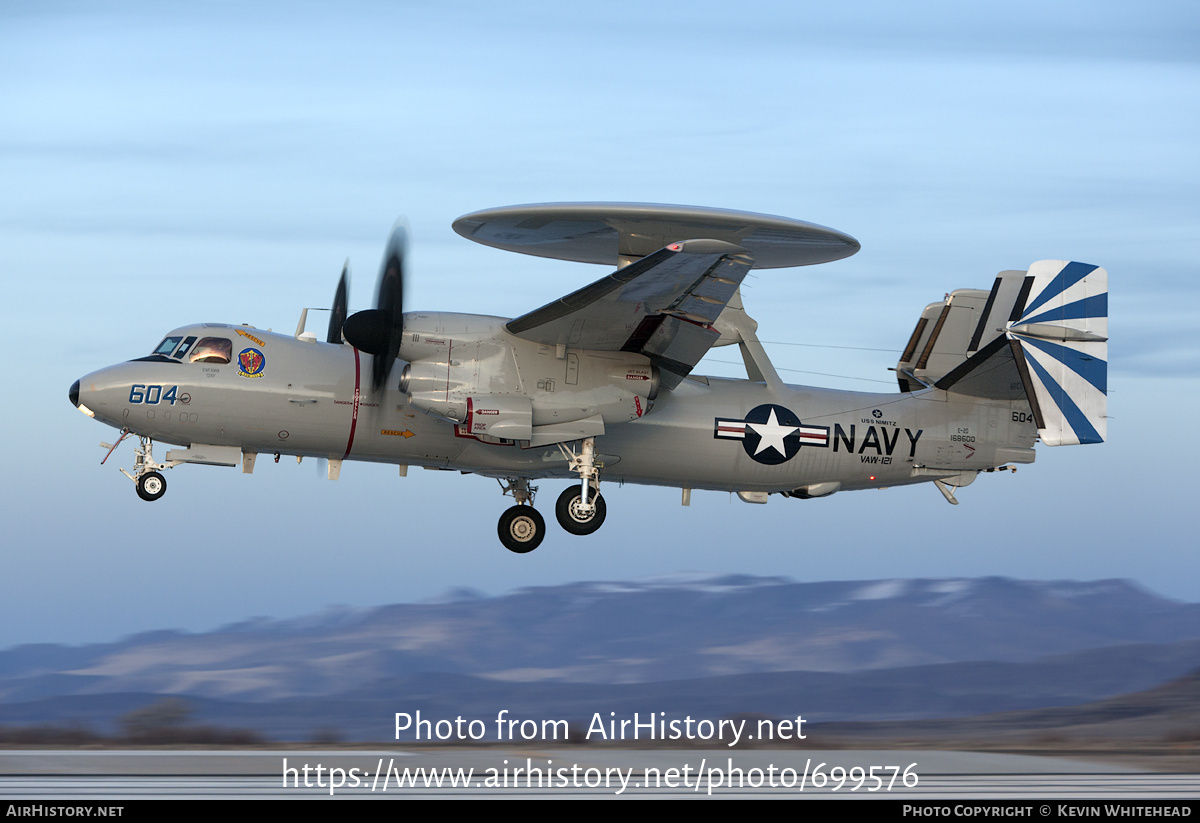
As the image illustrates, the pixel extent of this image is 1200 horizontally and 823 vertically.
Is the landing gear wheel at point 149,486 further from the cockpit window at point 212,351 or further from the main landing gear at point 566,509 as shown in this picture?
the main landing gear at point 566,509

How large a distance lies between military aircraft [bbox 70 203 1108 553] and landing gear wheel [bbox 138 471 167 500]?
0.8 inches

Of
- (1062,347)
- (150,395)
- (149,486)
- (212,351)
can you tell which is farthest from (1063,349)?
(149,486)

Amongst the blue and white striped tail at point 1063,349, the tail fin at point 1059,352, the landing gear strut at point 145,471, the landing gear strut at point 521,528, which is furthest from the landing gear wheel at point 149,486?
the blue and white striped tail at point 1063,349

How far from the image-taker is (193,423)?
15.9 meters

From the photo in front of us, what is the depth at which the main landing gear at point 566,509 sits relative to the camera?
54.7 feet

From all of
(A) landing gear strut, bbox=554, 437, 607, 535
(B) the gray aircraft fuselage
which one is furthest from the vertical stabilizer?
(A) landing gear strut, bbox=554, 437, 607, 535

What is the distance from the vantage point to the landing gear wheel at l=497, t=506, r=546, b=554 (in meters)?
17.8

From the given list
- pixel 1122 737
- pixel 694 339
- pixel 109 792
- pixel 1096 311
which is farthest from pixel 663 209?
pixel 1122 737

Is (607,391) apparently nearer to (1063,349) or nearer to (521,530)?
(521,530)

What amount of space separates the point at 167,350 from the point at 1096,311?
45.2 ft

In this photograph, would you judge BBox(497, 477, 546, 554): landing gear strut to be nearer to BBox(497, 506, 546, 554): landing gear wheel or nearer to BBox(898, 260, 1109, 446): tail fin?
BBox(497, 506, 546, 554): landing gear wheel

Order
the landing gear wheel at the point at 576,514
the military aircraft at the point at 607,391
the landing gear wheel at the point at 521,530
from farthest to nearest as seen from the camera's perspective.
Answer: the landing gear wheel at the point at 521,530 → the landing gear wheel at the point at 576,514 → the military aircraft at the point at 607,391

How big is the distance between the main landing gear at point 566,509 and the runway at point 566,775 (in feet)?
12.5

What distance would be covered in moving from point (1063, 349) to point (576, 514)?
773 cm
